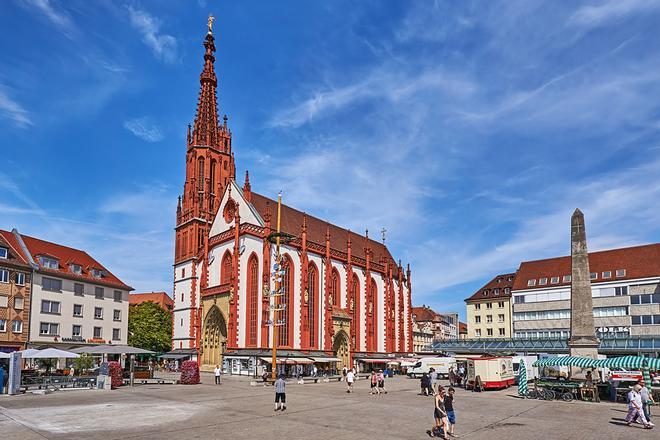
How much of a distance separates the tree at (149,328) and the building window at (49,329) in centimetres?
2212

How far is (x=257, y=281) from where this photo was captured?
5719cm

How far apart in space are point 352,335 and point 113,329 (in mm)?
28328

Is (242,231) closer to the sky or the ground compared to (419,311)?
closer to the sky

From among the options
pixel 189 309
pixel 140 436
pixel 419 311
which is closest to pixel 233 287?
pixel 189 309

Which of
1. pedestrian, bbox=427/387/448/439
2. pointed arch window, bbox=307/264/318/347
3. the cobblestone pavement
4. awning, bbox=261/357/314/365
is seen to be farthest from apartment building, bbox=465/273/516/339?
pedestrian, bbox=427/387/448/439

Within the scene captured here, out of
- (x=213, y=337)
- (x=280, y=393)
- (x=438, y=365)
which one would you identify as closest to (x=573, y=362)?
A: (x=280, y=393)

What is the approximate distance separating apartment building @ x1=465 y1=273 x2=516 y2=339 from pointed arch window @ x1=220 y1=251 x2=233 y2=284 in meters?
46.5

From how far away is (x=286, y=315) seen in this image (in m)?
59.5

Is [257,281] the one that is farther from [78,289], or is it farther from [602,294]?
[602,294]

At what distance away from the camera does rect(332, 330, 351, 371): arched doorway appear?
68.1 metres

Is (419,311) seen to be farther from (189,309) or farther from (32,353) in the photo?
(32,353)

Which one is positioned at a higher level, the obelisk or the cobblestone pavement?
the obelisk

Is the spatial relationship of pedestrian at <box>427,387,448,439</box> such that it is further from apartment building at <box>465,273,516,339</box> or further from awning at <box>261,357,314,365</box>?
apartment building at <box>465,273,516,339</box>

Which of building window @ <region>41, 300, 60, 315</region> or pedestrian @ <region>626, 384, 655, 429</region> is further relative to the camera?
building window @ <region>41, 300, 60, 315</region>
